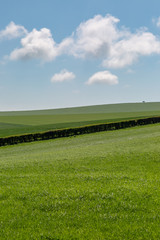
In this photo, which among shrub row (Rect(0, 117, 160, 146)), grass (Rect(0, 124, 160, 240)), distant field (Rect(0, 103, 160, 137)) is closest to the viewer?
grass (Rect(0, 124, 160, 240))

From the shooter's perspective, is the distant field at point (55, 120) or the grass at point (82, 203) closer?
the grass at point (82, 203)

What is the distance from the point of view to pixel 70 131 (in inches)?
1764

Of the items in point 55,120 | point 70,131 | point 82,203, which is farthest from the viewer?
point 55,120

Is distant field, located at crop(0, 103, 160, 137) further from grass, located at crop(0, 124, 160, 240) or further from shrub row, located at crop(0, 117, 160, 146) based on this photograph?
grass, located at crop(0, 124, 160, 240)

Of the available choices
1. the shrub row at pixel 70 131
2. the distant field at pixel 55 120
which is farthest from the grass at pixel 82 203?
the distant field at pixel 55 120

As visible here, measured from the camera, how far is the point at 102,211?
7766 millimetres

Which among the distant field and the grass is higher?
the distant field

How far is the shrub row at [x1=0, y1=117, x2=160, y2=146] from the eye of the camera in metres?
41.5

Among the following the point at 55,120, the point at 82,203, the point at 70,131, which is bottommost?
the point at 82,203

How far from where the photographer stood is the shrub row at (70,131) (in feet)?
136

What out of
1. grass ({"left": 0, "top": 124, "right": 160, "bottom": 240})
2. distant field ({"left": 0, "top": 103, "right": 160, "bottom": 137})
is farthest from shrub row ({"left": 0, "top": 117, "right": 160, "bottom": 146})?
grass ({"left": 0, "top": 124, "right": 160, "bottom": 240})

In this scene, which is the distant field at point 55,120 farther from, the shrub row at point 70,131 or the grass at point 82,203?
the grass at point 82,203

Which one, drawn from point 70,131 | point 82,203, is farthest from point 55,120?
point 82,203

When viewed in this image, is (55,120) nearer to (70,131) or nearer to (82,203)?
(70,131)
